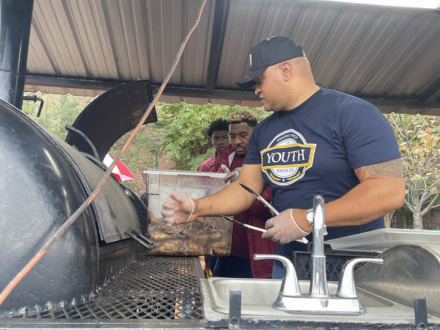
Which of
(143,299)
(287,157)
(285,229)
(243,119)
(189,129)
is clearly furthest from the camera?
(189,129)

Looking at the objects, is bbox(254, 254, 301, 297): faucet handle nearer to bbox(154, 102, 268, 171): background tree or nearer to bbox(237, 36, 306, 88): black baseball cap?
bbox(237, 36, 306, 88): black baseball cap

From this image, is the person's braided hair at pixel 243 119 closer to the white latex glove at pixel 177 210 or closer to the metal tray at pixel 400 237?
the white latex glove at pixel 177 210

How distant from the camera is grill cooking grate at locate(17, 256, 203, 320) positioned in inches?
40.1

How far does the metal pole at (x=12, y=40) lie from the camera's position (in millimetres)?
2289

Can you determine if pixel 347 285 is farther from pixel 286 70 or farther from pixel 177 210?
pixel 286 70

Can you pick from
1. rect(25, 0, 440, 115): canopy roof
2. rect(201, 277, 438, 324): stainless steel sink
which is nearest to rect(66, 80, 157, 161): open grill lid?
rect(25, 0, 440, 115): canopy roof

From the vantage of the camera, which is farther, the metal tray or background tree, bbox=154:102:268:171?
background tree, bbox=154:102:268:171

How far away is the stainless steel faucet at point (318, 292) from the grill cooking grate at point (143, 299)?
0.24 meters

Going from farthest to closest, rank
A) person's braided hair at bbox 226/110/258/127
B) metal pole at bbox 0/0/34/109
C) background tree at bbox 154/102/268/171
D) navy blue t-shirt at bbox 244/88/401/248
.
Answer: background tree at bbox 154/102/268/171
person's braided hair at bbox 226/110/258/127
metal pole at bbox 0/0/34/109
navy blue t-shirt at bbox 244/88/401/248

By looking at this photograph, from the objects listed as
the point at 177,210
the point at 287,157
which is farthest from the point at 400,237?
the point at 177,210

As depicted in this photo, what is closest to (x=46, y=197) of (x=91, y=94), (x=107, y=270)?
(x=107, y=270)

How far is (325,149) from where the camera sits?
1.97m

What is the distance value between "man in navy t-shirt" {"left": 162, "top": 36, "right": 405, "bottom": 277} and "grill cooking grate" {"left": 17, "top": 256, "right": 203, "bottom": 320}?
0.36m

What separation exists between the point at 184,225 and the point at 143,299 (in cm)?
134
